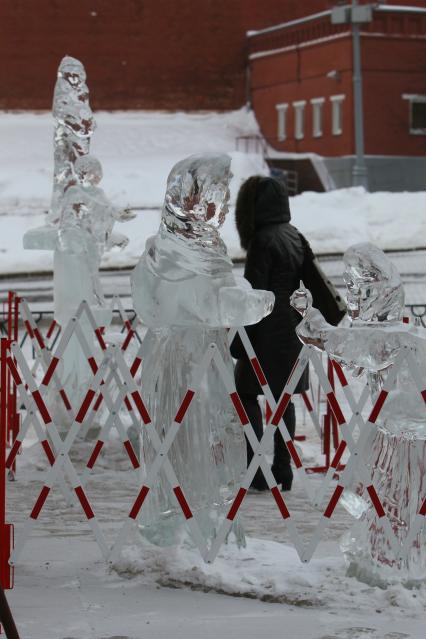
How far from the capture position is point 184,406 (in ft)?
18.0

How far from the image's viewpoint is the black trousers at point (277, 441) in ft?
24.4

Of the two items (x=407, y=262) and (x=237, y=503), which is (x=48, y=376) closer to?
(x=237, y=503)

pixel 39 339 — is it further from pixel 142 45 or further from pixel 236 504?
pixel 142 45

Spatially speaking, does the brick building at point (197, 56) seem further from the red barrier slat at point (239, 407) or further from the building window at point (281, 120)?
the red barrier slat at point (239, 407)

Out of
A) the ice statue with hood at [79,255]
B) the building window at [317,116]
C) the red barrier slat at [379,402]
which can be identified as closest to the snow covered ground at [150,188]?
the building window at [317,116]

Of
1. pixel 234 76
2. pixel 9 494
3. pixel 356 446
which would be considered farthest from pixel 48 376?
pixel 234 76

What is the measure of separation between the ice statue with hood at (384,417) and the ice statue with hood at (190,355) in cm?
43

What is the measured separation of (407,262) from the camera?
24047mm

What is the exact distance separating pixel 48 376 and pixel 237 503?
72.1 inches

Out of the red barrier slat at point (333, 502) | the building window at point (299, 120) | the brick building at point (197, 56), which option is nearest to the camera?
the red barrier slat at point (333, 502)

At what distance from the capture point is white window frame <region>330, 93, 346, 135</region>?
3731 centimetres

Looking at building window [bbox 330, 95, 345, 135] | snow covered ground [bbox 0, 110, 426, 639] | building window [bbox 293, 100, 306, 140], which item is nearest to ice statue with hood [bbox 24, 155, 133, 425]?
snow covered ground [bbox 0, 110, 426, 639]

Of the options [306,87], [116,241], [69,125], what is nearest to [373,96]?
[306,87]

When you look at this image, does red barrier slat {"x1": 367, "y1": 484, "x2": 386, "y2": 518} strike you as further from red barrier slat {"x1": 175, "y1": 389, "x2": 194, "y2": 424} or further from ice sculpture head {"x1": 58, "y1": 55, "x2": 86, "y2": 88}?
ice sculpture head {"x1": 58, "y1": 55, "x2": 86, "y2": 88}
